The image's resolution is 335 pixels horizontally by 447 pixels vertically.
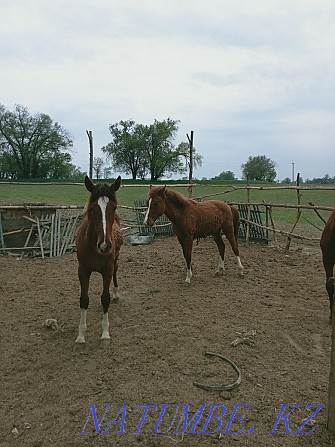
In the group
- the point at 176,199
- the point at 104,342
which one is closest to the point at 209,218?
the point at 176,199

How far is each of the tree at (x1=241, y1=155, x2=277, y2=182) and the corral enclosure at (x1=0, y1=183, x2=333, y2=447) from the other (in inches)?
2470

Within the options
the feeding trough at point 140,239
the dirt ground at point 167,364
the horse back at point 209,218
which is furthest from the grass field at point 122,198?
the dirt ground at point 167,364

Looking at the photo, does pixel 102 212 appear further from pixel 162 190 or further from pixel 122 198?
pixel 122 198

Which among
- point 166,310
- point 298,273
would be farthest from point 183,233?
point 298,273

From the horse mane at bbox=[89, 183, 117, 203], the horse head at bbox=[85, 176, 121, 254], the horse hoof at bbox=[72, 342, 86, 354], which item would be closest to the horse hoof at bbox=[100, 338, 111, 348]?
the horse hoof at bbox=[72, 342, 86, 354]

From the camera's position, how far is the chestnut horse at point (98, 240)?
3242 millimetres

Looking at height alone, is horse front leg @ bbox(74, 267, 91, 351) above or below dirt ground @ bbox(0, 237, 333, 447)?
above

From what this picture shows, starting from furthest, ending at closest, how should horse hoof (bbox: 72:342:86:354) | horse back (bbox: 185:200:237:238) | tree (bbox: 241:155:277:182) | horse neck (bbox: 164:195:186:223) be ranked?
tree (bbox: 241:155:277:182), horse back (bbox: 185:200:237:238), horse neck (bbox: 164:195:186:223), horse hoof (bbox: 72:342:86:354)

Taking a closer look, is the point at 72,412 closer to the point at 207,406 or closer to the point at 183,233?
the point at 207,406

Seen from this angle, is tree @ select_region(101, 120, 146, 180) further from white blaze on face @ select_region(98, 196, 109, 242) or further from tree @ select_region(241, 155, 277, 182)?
white blaze on face @ select_region(98, 196, 109, 242)

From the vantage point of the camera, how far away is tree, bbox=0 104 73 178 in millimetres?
44625

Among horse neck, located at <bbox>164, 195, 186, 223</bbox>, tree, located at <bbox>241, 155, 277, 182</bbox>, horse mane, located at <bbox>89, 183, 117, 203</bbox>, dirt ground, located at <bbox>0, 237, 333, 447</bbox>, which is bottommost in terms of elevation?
dirt ground, located at <bbox>0, 237, 333, 447</bbox>

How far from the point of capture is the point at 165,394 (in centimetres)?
280

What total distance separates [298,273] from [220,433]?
15.7ft
